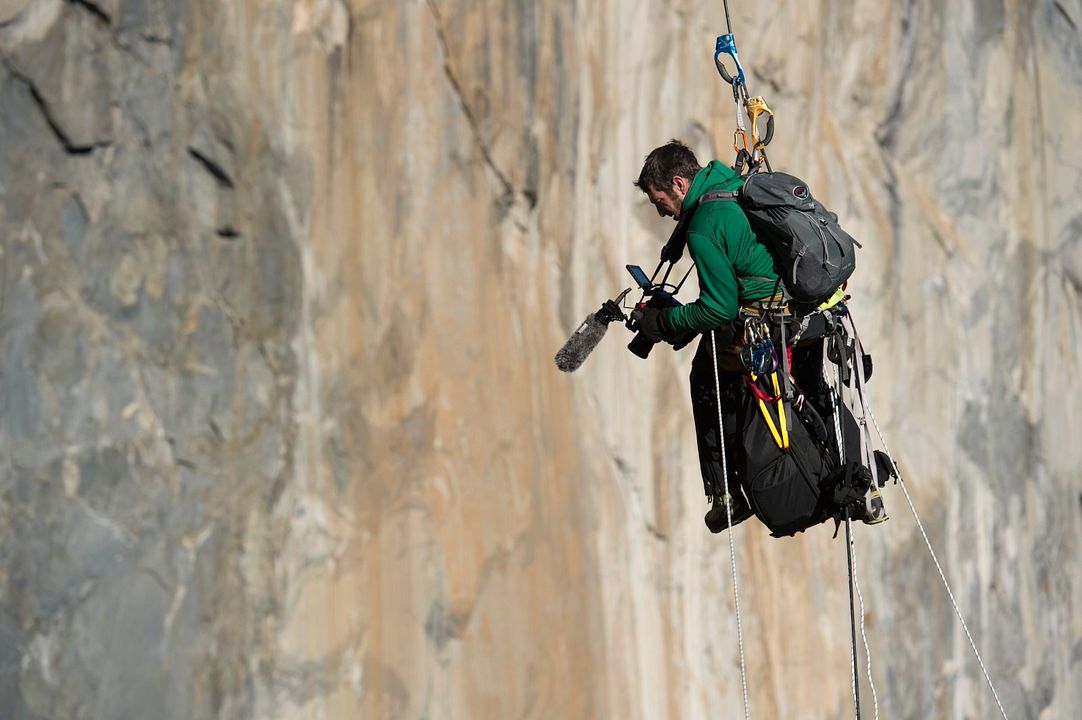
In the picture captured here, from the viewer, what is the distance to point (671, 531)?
8.95m

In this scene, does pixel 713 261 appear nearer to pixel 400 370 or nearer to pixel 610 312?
pixel 610 312

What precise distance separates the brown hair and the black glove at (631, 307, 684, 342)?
0.38 metres

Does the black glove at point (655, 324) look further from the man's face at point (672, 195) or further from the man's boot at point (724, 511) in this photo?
the man's boot at point (724, 511)

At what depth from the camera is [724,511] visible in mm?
4406

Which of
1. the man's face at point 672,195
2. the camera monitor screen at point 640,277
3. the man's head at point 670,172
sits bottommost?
the camera monitor screen at point 640,277

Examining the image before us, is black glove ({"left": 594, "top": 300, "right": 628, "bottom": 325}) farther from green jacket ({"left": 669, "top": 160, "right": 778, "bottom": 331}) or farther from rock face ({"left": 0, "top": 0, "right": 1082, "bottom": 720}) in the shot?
rock face ({"left": 0, "top": 0, "right": 1082, "bottom": 720})

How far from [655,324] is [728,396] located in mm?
388

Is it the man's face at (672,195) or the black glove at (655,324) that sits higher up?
the man's face at (672,195)

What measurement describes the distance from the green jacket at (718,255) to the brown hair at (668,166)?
6 centimetres

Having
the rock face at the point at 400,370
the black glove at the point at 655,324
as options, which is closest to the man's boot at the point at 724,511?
the black glove at the point at 655,324

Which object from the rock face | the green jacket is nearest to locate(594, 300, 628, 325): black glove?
the green jacket

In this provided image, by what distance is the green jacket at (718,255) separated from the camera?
158 inches

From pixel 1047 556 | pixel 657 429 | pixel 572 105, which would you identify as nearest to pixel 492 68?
pixel 572 105

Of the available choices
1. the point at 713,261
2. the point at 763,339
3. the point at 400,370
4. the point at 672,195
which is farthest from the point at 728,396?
the point at 400,370
